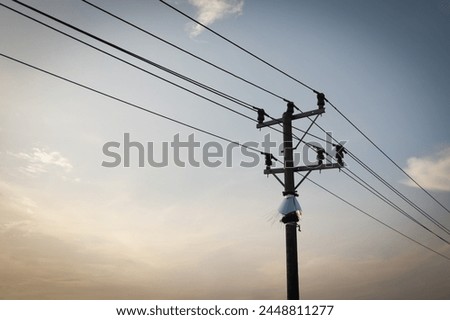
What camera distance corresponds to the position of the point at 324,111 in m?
12.9

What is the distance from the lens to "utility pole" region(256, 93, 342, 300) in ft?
36.8

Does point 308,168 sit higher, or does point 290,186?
point 308,168

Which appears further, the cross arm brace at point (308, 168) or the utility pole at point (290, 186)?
the cross arm brace at point (308, 168)

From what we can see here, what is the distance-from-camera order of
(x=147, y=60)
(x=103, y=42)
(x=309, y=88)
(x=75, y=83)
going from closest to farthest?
1. (x=103, y=42)
2. (x=147, y=60)
3. (x=75, y=83)
4. (x=309, y=88)

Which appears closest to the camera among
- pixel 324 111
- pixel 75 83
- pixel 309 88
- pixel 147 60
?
pixel 147 60

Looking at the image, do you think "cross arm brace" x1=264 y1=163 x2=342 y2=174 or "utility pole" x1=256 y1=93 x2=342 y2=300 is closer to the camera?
"utility pole" x1=256 y1=93 x2=342 y2=300

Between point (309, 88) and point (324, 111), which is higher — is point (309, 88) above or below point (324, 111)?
above

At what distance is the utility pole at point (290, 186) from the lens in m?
11.2

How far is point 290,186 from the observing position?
12.3 m

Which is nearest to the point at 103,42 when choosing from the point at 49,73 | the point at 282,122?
the point at 49,73

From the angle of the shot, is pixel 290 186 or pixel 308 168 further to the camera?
pixel 308 168
